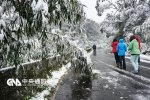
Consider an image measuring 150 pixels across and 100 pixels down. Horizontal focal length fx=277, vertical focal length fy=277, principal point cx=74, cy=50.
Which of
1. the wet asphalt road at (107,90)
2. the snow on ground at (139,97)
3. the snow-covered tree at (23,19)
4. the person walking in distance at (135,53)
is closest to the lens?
the snow-covered tree at (23,19)

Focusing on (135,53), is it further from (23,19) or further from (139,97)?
(23,19)

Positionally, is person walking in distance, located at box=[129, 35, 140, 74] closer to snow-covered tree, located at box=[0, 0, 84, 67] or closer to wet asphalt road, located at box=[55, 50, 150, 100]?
wet asphalt road, located at box=[55, 50, 150, 100]

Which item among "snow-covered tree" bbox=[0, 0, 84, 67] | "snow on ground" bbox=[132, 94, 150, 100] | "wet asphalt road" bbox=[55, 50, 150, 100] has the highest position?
"snow-covered tree" bbox=[0, 0, 84, 67]

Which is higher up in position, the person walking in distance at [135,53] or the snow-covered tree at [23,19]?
the snow-covered tree at [23,19]

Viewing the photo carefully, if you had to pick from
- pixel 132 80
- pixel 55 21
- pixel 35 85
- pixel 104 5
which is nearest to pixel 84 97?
pixel 35 85

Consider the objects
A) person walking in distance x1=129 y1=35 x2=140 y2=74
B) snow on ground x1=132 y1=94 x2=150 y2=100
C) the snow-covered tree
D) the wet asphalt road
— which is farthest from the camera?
person walking in distance x1=129 y1=35 x2=140 y2=74

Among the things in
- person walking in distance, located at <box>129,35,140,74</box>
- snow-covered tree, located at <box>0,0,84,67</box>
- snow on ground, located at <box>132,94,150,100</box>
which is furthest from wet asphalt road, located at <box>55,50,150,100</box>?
snow-covered tree, located at <box>0,0,84,67</box>

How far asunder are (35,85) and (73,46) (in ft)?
7.71

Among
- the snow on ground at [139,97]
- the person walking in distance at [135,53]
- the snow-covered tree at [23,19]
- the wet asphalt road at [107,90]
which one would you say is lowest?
the wet asphalt road at [107,90]

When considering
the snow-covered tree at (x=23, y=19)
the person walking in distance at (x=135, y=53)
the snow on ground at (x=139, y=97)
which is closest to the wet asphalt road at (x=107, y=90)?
the snow on ground at (x=139, y=97)

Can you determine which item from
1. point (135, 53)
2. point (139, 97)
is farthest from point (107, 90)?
point (135, 53)

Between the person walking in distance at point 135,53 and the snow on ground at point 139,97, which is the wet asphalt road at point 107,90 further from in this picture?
the person walking in distance at point 135,53

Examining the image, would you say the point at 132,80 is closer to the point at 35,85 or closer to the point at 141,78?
the point at 141,78

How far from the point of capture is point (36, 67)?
9.62 metres
